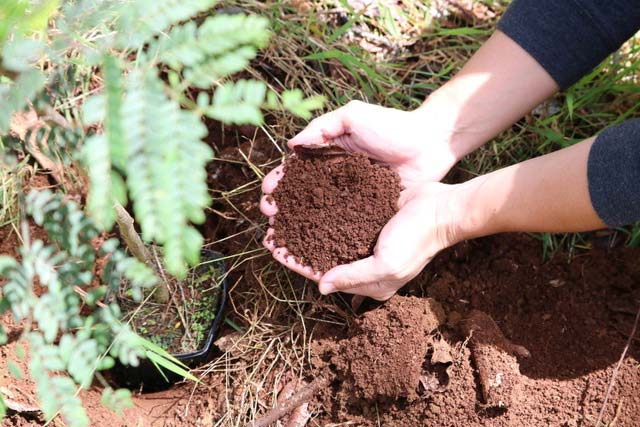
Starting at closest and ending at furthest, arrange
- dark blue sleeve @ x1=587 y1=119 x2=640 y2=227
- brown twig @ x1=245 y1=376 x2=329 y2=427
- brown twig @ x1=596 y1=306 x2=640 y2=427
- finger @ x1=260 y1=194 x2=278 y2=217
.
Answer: dark blue sleeve @ x1=587 y1=119 x2=640 y2=227 < brown twig @ x1=596 y1=306 x2=640 y2=427 < brown twig @ x1=245 y1=376 x2=329 y2=427 < finger @ x1=260 y1=194 x2=278 y2=217

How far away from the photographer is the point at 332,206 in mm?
1817

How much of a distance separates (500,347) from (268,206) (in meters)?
0.82

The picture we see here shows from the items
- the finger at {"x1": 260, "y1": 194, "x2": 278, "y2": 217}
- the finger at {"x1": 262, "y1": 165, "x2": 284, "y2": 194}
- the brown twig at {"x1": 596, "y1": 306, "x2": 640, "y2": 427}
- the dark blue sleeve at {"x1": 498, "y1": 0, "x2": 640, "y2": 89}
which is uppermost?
the dark blue sleeve at {"x1": 498, "y1": 0, "x2": 640, "y2": 89}

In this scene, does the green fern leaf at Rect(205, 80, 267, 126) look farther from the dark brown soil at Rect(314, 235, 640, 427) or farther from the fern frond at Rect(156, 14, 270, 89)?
→ the dark brown soil at Rect(314, 235, 640, 427)

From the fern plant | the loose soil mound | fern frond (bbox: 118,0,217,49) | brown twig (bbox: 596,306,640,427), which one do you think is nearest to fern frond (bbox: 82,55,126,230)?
the fern plant

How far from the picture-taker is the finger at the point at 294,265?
1.80 meters

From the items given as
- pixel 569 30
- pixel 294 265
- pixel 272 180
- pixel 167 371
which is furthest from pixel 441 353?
pixel 569 30

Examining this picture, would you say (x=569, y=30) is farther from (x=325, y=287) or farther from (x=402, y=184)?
(x=325, y=287)

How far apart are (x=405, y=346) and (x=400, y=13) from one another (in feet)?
4.47

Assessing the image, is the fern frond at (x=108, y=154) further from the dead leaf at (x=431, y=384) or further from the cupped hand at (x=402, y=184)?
the dead leaf at (x=431, y=384)

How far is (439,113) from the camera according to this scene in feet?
6.40

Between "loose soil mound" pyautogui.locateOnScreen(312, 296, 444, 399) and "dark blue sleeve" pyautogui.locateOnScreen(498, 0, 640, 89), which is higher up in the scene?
"dark blue sleeve" pyautogui.locateOnScreen(498, 0, 640, 89)

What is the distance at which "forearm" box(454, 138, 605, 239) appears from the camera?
154 cm

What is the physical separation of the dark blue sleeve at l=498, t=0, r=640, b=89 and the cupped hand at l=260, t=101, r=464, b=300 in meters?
0.38
